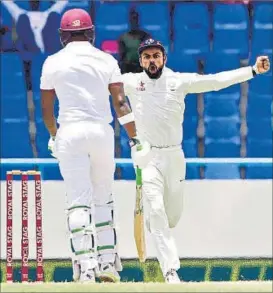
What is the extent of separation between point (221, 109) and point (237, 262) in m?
2.24

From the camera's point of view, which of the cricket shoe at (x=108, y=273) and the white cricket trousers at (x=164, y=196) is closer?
the cricket shoe at (x=108, y=273)

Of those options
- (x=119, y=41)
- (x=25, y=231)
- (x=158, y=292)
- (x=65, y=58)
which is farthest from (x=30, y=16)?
(x=158, y=292)

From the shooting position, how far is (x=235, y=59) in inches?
470

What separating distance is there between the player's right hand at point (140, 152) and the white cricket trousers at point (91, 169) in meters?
0.18

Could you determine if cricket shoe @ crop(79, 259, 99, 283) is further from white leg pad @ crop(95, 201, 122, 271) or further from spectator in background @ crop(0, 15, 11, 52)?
spectator in background @ crop(0, 15, 11, 52)

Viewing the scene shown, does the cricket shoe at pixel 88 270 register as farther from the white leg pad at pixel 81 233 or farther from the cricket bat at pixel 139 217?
the cricket bat at pixel 139 217

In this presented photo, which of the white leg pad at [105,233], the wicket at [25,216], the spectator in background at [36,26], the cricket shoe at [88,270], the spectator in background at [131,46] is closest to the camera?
the cricket shoe at [88,270]

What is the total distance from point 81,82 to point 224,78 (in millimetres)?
1195

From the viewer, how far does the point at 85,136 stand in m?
6.99

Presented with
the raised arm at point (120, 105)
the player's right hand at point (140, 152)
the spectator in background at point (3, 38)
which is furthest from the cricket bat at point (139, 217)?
the spectator in background at point (3, 38)

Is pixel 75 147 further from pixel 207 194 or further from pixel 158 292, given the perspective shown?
pixel 207 194

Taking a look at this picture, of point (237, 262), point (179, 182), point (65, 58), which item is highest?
point (65, 58)

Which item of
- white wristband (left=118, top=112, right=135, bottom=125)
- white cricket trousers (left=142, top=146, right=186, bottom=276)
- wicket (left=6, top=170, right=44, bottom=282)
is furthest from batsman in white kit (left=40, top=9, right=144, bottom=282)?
wicket (left=6, top=170, right=44, bottom=282)

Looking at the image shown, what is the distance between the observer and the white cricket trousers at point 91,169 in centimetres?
700
